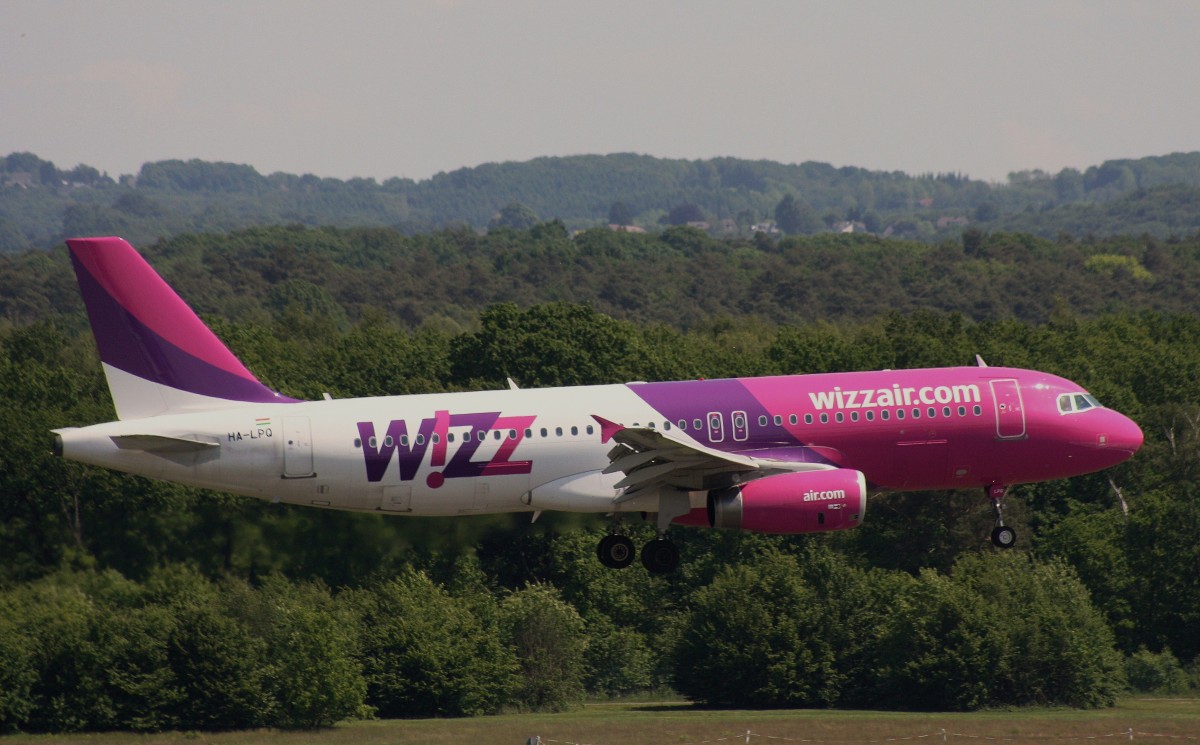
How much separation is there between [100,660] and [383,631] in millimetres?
13690

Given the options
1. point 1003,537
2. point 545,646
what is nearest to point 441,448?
point 1003,537

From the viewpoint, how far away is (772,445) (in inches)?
1994

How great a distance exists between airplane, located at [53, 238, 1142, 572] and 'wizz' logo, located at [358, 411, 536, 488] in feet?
0.13

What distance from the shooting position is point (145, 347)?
51375 millimetres

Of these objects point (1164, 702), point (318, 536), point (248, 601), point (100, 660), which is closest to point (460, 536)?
point (318, 536)

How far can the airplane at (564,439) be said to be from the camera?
4972 centimetres

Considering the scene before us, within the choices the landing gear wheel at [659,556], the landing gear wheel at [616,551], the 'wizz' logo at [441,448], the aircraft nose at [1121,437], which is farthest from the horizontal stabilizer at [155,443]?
the aircraft nose at [1121,437]

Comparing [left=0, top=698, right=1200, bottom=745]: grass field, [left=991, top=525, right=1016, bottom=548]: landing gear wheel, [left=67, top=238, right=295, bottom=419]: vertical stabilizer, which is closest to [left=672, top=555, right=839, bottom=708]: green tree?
[left=0, top=698, right=1200, bottom=745]: grass field

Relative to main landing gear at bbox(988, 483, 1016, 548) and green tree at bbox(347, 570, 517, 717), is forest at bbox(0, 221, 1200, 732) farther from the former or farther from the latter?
main landing gear at bbox(988, 483, 1016, 548)

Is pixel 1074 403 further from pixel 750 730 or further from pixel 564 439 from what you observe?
pixel 750 730

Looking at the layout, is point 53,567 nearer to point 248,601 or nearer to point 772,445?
point 248,601

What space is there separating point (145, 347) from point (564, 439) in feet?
40.9

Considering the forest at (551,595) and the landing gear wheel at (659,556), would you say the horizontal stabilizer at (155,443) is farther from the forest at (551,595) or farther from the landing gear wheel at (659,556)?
the forest at (551,595)

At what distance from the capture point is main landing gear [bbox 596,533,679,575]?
51469 mm
